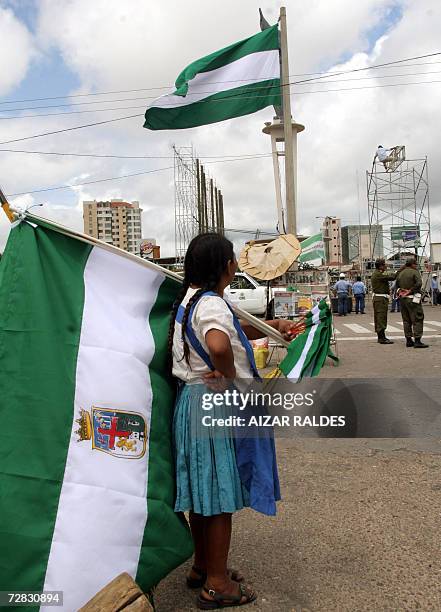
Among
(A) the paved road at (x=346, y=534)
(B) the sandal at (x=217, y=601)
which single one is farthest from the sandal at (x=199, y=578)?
(B) the sandal at (x=217, y=601)

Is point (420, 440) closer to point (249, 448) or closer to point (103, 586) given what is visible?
point (249, 448)

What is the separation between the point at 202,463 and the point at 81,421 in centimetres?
55

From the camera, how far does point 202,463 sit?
8.18 ft

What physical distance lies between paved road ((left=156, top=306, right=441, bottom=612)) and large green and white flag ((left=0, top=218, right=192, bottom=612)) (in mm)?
607

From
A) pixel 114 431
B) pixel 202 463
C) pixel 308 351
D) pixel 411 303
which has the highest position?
pixel 308 351

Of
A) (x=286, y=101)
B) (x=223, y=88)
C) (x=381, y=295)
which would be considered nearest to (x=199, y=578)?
(x=223, y=88)

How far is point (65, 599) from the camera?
7.25ft

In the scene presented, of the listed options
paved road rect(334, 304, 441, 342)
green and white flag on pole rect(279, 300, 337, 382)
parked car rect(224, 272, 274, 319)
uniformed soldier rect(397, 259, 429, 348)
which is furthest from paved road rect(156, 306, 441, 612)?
parked car rect(224, 272, 274, 319)

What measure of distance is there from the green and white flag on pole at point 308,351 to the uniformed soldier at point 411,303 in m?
9.16

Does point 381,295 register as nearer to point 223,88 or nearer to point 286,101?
point 286,101

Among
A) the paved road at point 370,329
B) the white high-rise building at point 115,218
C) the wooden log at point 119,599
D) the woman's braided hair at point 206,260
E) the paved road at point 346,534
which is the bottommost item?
the paved road at point 346,534

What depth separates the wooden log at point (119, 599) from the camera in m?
2.14

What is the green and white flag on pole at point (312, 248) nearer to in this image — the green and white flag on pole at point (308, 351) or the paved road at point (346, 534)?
the paved road at point (346, 534)

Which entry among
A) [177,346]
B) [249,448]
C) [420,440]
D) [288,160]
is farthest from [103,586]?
[288,160]
